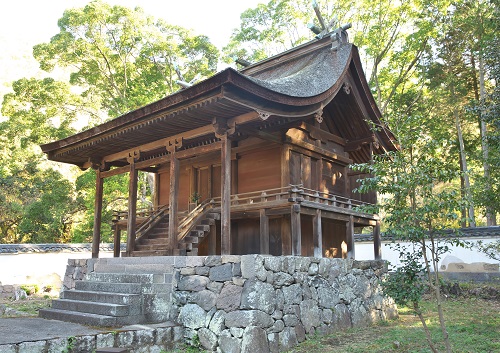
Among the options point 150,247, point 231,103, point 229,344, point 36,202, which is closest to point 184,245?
point 150,247

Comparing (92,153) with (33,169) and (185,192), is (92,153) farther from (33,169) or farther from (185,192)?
(33,169)

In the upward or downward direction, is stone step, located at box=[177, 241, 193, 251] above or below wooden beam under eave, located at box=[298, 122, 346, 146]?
below

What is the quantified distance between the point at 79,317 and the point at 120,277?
1.48m

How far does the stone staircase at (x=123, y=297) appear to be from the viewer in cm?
873

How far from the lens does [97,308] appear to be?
9.02 metres

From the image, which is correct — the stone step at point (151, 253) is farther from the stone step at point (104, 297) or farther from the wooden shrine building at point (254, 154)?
the stone step at point (104, 297)

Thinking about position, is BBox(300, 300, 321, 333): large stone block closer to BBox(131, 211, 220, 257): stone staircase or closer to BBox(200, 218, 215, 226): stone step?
BBox(131, 211, 220, 257): stone staircase

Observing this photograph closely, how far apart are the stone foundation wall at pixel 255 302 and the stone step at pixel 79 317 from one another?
1.41 metres

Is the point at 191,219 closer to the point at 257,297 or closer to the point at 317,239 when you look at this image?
the point at 317,239

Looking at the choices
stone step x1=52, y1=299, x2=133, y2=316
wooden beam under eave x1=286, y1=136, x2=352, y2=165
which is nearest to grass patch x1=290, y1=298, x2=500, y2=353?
stone step x1=52, y1=299, x2=133, y2=316

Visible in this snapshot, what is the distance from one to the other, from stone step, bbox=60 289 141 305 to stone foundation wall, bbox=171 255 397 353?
0.89 meters

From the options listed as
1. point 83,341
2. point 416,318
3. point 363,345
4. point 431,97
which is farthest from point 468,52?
point 83,341

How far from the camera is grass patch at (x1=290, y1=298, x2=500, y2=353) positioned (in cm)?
870

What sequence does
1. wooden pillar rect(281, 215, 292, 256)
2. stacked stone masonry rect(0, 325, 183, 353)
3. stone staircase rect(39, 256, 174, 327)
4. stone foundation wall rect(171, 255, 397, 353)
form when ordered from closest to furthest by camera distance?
stacked stone masonry rect(0, 325, 183, 353)
stone foundation wall rect(171, 255, 397, 353)
stone staircase rect(39, 256, 174, 327)
wooden pillar rect(281, 215, 292, 256)
